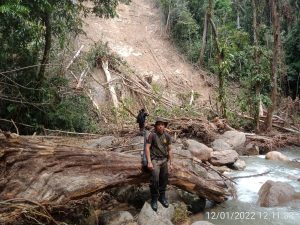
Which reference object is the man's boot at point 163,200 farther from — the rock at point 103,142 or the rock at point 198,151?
the rock at point 198,151

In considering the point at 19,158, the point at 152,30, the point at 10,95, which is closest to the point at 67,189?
the point at 19,158

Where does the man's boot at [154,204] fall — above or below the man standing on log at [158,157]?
below

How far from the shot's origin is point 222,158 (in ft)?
36.3

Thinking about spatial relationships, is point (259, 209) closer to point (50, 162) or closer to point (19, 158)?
point (50, 162)

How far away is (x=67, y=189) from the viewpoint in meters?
5.84

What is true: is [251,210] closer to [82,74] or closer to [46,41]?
[46,41]

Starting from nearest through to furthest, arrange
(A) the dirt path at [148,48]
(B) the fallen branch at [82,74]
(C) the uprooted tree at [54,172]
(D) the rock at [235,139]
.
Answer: (C) the uprooted tree at [54,172] < (D) the rock at [235,139] < (B) the fallen branch at [82,74] < (A) the dirt path at [148,48]

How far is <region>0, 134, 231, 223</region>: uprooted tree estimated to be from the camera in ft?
18.4

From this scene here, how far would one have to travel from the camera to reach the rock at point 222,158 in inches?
432

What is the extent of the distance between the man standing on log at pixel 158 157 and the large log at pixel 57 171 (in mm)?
315

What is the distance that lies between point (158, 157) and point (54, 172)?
1879mm

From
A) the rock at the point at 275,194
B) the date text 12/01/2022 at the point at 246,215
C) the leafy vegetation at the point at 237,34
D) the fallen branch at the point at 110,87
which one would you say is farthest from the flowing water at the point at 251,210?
the fallen branch at the point at 110,87

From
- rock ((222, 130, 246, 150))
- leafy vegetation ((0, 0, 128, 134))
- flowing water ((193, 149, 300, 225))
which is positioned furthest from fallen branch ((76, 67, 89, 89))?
flowing water ((193, 149, 300, 225))

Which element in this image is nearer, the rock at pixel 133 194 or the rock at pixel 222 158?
the rock at pixel 133 194
